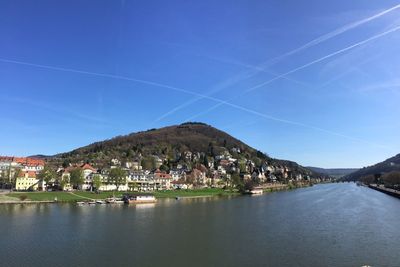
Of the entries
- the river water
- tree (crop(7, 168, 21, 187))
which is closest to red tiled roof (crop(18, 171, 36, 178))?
tree (crop(7, 168, 21, 187))

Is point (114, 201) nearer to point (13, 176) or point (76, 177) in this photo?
point (76, 177)

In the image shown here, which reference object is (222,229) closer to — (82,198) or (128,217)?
(128,217)

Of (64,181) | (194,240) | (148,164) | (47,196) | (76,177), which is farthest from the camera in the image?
(148,164)

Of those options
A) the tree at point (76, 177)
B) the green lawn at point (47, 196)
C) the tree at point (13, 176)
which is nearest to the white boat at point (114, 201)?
the green lawn at point (47, 196)

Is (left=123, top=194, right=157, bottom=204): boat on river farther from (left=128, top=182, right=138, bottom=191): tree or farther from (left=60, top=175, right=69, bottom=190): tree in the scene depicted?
(left=128, top=182, right=138, bottom=191): tree

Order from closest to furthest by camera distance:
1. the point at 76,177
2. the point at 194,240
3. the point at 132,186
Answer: the point at 194,240 → the point at 76,177 → the point at 132,186

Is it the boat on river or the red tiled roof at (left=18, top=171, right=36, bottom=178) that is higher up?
the red tiled roof at (left=18, top=171, right=36, bottom=178)

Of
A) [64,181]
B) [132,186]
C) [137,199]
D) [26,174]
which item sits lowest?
[137,199]

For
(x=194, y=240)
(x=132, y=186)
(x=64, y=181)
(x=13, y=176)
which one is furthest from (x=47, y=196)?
(x=194, y=240)

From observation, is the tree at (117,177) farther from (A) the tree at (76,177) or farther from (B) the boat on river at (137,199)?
(B) the boat on river at (137,199)
